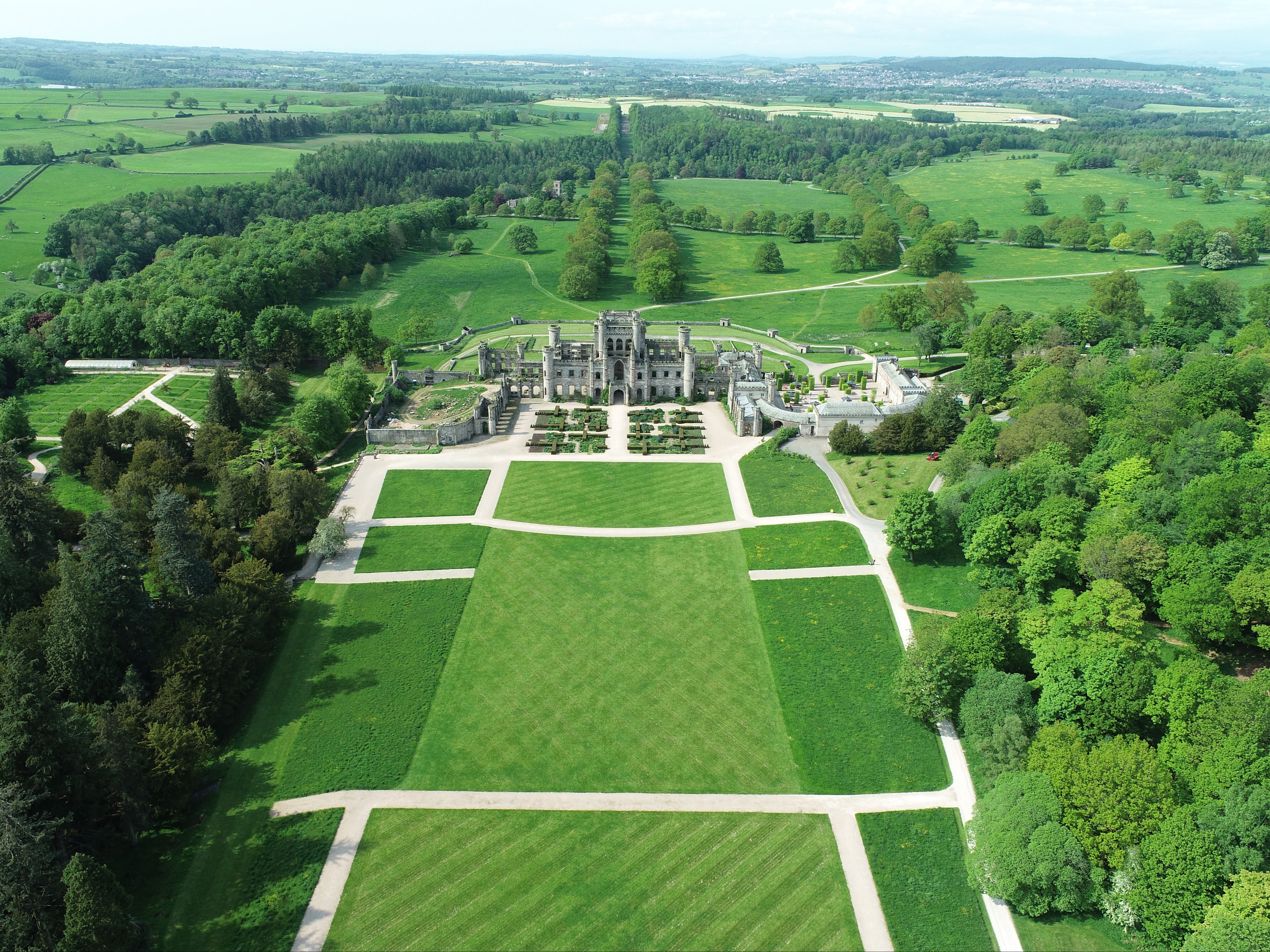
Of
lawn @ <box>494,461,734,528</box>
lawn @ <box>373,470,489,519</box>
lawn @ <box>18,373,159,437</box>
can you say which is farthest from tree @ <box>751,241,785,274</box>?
lawn @ <box>18,373,159,437</box>

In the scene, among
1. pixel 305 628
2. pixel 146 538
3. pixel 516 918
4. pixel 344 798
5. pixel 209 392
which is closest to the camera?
pixel 516 918

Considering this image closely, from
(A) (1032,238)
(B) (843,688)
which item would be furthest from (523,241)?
(B) (843,688)

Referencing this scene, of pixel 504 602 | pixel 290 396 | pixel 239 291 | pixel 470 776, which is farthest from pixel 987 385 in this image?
pixel 239 291

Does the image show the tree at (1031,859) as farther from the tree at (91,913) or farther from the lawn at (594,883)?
the tree at (91,913)

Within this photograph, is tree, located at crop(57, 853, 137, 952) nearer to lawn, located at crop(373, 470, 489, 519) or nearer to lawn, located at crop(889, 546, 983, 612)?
lawn, located at crop(373, 470, 489, 519)

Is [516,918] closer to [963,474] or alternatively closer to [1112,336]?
[963,474]

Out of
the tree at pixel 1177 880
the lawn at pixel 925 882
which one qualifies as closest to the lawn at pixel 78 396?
the lawn at pixel 925 882
